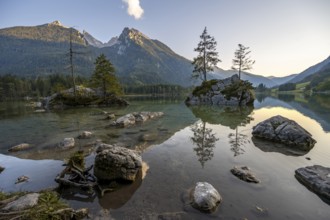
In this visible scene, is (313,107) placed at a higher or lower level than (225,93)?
lower

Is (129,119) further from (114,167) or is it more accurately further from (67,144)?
(114,167)

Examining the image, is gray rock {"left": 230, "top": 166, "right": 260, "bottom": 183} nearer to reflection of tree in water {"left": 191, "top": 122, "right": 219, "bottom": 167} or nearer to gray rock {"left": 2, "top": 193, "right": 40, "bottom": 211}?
reflection of tree in water {"left": 191, "top": 122, "right": 219, "bottom": 167}

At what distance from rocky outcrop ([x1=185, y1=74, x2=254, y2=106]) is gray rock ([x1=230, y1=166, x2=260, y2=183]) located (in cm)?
4130

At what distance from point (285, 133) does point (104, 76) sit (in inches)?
1774

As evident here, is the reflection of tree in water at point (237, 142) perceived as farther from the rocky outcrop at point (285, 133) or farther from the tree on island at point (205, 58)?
the tree on island at point (205, 58)

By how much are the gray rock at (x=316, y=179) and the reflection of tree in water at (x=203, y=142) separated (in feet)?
15.3

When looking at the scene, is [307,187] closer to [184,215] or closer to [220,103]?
[184,215]

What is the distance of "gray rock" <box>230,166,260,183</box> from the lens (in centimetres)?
832

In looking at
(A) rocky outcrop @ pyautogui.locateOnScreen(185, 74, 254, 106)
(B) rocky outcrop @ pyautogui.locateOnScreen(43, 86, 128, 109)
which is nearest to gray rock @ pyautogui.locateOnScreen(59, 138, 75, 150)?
(B) rocky outcrop @ pyautogui.locateOnScreen(43, 86, 128, 109)

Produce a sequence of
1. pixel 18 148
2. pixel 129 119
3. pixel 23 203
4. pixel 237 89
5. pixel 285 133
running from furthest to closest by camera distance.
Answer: pixel 237 89
pixel 129 119
pixel 285 133
pixel 18 148
pixel 23 203

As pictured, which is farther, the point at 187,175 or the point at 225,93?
the point at 225,93

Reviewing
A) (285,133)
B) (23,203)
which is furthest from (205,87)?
(23,203)

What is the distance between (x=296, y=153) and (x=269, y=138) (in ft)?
10.7

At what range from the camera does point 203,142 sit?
579 inches
